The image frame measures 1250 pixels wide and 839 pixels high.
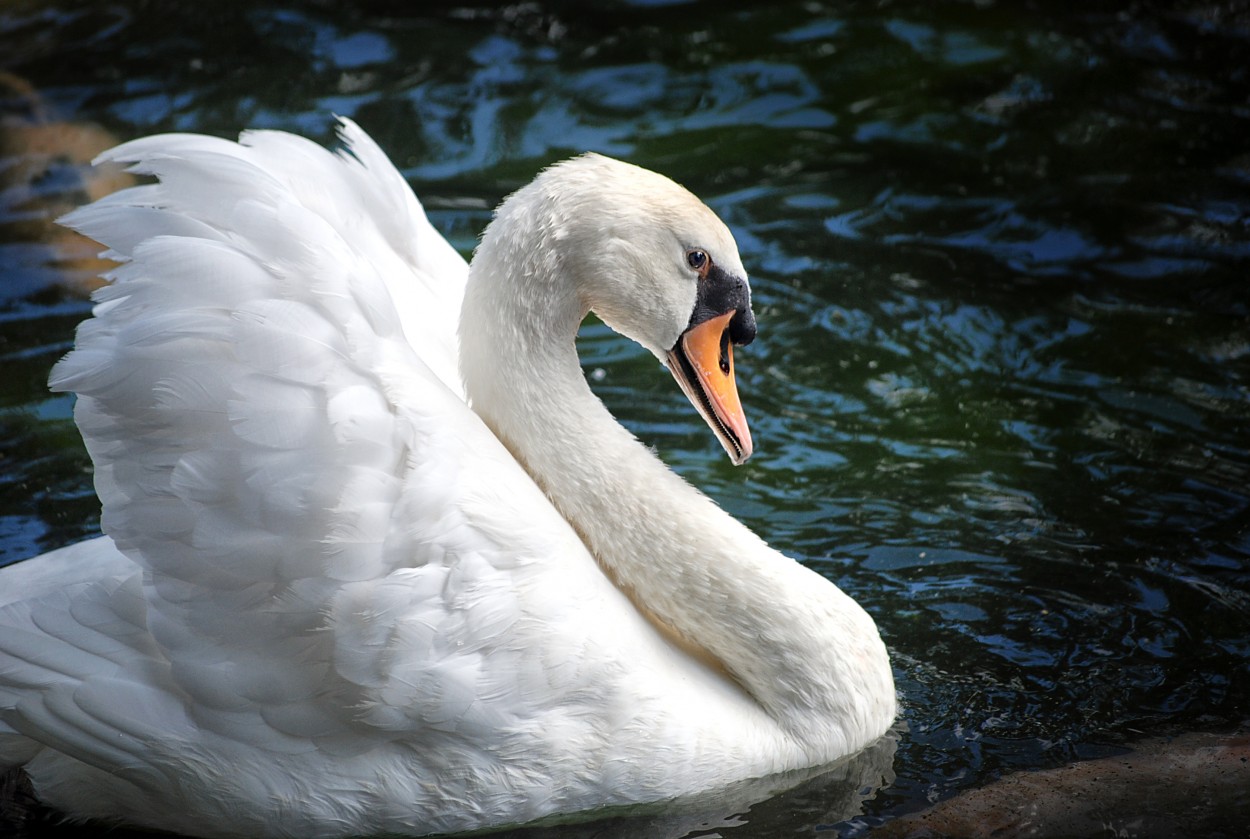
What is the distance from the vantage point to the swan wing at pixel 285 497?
148 inches

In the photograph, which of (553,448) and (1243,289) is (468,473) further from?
(1243,289)

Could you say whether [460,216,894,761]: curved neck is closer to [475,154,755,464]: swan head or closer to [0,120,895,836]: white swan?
[0,120,895,836]: white swan

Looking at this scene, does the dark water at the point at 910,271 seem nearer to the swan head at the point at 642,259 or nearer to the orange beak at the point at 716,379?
the orange beak at the point at 716,379

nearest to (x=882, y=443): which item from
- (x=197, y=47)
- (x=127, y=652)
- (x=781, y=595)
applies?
(x=781, y=595)

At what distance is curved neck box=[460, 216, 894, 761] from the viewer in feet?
14.5

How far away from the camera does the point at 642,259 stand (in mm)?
4340

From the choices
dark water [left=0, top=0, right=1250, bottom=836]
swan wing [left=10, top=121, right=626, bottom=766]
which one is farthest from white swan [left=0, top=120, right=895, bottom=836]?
dark water [left=0, top=0, right=1250, bottom=836]

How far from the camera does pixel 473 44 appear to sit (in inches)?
392

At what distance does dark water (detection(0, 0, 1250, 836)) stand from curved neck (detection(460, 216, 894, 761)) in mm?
257

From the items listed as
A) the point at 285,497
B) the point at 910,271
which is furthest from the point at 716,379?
the point at 910,271

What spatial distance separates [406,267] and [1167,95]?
6106mm

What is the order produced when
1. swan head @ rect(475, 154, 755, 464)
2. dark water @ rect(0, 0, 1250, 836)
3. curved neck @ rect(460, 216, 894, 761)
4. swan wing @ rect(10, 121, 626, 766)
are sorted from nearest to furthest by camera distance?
swan wing @ rect(10, 121, 626, 766) → swan head @ rect(475, 154, 755, 464) → curved neck @ rect(460, 216, 894, 761) → dark water @ rect(0, 0, 1250, 836)

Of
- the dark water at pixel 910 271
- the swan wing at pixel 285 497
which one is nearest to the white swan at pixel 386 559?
the swan wing at pixel 285 497

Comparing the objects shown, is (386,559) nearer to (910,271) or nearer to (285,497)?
(285,497)
